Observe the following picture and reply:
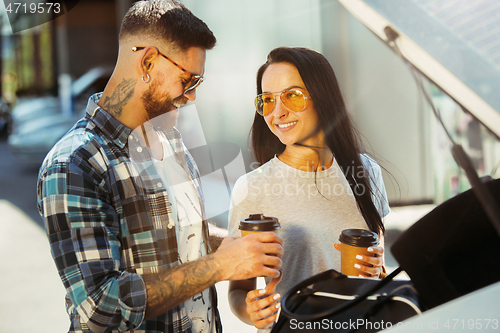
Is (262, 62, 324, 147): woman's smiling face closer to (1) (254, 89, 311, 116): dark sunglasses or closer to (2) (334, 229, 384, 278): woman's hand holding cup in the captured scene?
(1) (254, 89, 311, 116): dark sunglasses

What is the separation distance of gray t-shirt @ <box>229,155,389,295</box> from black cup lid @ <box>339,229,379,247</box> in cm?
6

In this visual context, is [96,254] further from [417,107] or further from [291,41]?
[417,107]

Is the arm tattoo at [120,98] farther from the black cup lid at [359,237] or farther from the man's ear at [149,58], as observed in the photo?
the black cup lid at [359,237]

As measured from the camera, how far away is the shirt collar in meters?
1.16

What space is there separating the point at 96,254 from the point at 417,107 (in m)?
0.95

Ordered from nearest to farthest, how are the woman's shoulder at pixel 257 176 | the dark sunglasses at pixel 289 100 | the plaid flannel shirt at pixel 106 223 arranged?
the plaid flannel shirt at pixel 106 223, the dark sunglasses at pixel 289 100, the woman's shoulder at pixel 257 176

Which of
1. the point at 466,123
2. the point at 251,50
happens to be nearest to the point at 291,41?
the point at 251,50

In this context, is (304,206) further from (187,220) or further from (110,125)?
(110,125)

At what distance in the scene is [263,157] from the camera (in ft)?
4.64

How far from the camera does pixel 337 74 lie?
1301mm

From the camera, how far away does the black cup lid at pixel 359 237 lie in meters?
1.18

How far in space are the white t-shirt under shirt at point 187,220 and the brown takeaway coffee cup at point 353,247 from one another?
42 centimetres
